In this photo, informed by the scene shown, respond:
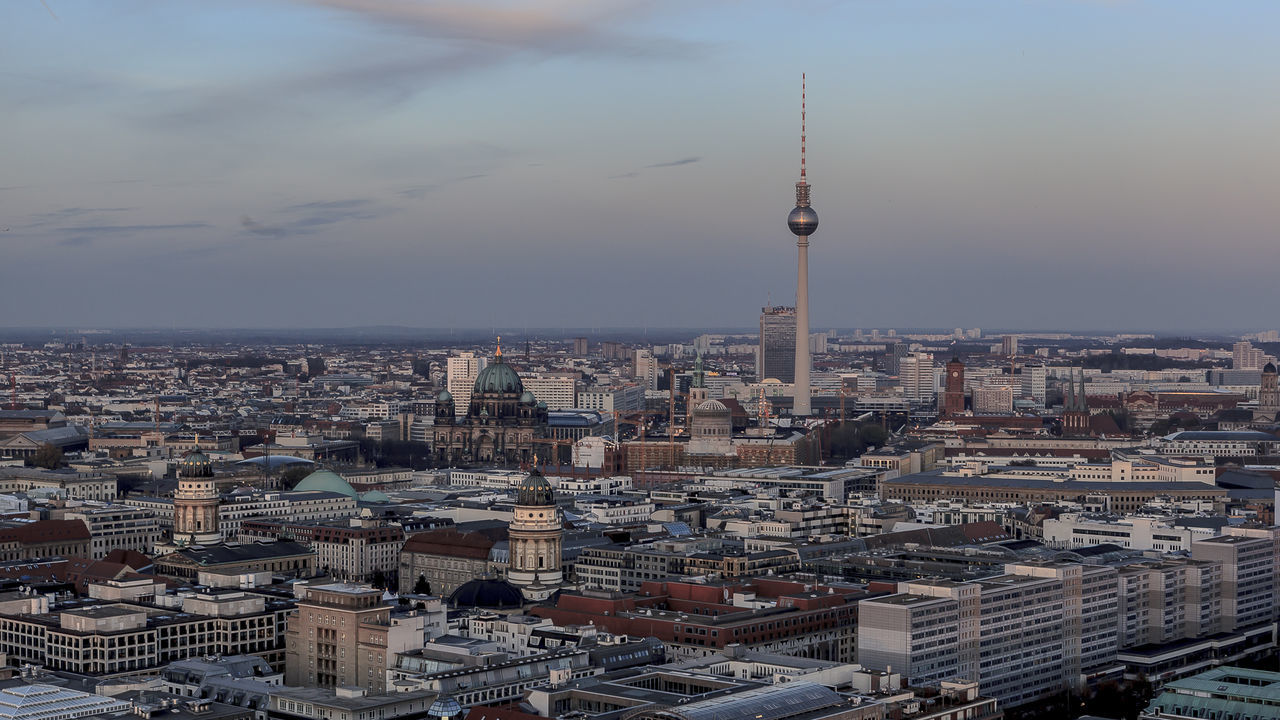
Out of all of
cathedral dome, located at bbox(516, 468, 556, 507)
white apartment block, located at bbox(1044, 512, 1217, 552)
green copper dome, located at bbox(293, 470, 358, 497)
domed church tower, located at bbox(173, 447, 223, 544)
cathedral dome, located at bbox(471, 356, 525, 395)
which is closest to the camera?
cathedral dome, located at bbox(516, 468, 556, 507)

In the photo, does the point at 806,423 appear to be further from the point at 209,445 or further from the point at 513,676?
the point at 513,676

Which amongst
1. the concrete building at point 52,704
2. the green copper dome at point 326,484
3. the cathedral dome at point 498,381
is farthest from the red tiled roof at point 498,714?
the cathedral dome at point 498,381

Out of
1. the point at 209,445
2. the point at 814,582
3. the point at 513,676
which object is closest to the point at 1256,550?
the point at 814,582

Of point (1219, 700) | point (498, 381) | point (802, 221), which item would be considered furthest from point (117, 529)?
point (802, 221)

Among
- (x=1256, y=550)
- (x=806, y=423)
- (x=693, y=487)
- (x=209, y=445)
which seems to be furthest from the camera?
(x=806, y=423)

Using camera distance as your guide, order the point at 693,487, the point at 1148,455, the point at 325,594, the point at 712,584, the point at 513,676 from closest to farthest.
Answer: the point at 513,676, the point at 325,594, the point at 712,584, the point at 693,487, the point at 1148,455

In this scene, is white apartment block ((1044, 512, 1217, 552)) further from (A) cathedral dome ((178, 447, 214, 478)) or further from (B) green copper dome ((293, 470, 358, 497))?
(B) green copper dome ((293, 470, 358, 497))

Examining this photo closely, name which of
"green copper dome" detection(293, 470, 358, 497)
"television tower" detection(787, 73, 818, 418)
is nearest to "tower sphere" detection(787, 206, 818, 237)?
"television tower" detection(787, 73, 818, 418)
